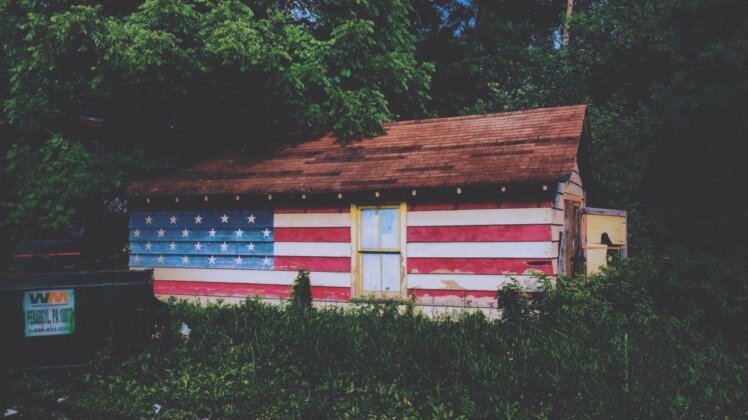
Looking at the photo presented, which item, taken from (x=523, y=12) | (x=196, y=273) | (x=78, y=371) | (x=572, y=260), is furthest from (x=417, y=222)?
(x=523, y=12)

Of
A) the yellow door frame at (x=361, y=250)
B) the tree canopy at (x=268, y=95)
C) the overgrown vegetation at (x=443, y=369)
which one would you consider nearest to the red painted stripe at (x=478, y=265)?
the yellow door frame at (x=361, y=250)

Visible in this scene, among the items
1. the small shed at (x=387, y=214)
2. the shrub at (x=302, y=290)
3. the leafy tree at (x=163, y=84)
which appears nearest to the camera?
the small shed at (x=387, y=214)

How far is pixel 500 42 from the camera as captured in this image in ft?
76.5

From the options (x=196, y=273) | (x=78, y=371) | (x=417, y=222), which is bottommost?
(x=78, y=371)

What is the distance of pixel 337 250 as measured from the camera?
10.2 metres

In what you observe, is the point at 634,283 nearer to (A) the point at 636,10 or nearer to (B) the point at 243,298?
(B) the point at 243,298

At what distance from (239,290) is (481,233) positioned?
16.0 feet

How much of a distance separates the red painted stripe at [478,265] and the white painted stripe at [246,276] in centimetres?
140

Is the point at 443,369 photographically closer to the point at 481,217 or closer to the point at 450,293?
the point at 450,293

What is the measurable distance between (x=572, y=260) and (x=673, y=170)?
22.4 feet

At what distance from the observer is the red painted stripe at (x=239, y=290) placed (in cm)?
1026

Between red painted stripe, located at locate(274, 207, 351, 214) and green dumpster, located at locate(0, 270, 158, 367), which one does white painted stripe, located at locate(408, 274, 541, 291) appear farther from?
green dumpster, located at locate(0, 270, 158, 367)

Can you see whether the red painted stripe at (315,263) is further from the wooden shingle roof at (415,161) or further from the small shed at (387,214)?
the wooden shingle roof at (415,161)

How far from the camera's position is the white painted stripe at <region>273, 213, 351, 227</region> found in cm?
1019
